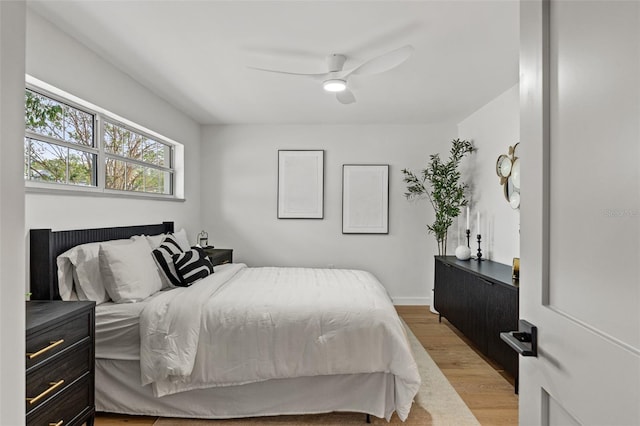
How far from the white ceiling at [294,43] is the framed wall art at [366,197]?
124 centimetres

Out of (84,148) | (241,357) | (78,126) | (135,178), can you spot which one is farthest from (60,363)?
(135,178)

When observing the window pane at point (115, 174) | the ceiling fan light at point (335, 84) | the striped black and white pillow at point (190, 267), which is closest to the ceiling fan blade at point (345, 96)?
the ceiling fan light at point (335, 84)

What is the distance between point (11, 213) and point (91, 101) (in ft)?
8.70

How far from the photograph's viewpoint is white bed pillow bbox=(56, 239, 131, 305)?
2.52m

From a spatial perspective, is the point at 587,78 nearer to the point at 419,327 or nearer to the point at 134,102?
the point at 134,102

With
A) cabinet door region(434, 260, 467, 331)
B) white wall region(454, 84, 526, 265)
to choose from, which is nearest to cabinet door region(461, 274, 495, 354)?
cabinet door region(434, 260, 467, 331)

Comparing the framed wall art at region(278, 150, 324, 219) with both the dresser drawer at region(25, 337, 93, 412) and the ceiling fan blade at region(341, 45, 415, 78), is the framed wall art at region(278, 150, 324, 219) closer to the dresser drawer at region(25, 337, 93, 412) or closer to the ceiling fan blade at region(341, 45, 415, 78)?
the ceiling fan blade at region(341, 45, 415, 78)

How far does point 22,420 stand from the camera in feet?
2.64

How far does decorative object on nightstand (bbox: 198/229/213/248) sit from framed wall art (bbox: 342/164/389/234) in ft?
6.34

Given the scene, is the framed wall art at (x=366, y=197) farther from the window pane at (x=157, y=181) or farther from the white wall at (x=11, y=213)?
the white wall at (x=11, y=213)

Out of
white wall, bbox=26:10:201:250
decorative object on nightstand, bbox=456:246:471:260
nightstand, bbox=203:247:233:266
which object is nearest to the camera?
white wall, bbox=26:10:201:250

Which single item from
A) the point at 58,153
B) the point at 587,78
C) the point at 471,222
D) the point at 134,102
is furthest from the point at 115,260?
the point at 471,222

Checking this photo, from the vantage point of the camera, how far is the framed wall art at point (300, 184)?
5410 mm

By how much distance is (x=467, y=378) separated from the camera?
3.08m
